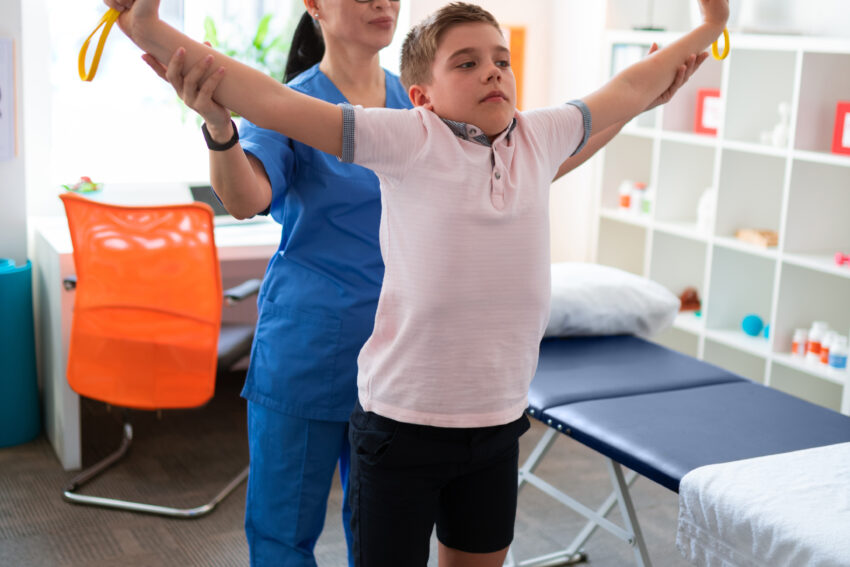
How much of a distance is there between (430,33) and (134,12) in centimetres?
39

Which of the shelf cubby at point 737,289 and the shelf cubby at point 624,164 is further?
the shelf cubby at point 624,164

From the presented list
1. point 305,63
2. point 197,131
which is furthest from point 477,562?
point 197,131

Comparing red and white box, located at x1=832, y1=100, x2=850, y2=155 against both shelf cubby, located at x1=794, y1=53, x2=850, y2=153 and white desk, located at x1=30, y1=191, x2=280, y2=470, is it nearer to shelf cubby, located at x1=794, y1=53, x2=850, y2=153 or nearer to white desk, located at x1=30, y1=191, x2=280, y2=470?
shelf cubby, located at x1=794, y1=53, x2=850, y2=153

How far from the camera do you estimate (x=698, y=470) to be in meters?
1.73

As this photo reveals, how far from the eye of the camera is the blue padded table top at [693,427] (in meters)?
1.83

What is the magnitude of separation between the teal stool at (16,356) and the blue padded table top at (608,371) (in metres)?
1.72

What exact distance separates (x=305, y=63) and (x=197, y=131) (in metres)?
2.33

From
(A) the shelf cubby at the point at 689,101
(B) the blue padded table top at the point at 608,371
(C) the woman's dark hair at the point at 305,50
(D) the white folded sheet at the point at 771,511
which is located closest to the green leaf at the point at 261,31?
(A) the shelf cubby at the point at 689,101

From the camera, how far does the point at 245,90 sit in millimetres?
1127

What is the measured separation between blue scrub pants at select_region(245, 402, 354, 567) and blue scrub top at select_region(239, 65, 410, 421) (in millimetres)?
38

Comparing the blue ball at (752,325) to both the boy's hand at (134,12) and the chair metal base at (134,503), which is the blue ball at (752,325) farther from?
the boy's hand at (134,12)

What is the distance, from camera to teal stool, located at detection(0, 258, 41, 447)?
310 cm

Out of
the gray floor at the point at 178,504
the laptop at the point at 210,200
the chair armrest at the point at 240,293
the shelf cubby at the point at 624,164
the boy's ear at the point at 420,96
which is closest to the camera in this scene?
the boy's ear at the point at 420,96

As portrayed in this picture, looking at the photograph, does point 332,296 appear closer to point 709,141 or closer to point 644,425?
point 644,425
